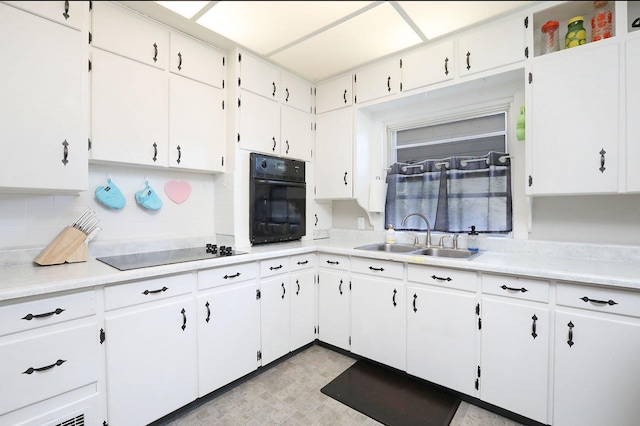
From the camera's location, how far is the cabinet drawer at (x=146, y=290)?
1464 millimetres

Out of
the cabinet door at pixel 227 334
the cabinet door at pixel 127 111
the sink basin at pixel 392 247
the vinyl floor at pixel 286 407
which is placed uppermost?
the cabinet door at pixel 127 111

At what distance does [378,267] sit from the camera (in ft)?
7.13

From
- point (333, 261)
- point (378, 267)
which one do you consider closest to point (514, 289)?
point (378, 267)

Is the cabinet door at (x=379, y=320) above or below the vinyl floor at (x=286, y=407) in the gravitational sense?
above

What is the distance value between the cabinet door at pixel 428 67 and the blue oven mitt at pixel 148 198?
2029mm

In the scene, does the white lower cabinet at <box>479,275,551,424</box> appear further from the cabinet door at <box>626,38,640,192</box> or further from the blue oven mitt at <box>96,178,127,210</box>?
the blue oven mitt at <box>96,178,127,210</box>

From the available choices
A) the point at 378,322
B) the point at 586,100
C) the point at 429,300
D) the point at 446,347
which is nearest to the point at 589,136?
the point at 586,100

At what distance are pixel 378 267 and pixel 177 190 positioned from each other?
1.62 meters

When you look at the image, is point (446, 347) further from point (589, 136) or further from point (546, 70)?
point (546, 70)

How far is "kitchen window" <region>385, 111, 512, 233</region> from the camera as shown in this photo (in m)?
2.22

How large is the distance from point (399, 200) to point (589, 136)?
1.35m

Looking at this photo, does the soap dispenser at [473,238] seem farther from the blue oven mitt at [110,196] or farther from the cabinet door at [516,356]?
the blue oven mitt at [110,196]

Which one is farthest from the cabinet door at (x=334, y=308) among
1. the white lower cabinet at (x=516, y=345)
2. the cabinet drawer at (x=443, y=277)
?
the white lower cabinet at (x=516, y=345)

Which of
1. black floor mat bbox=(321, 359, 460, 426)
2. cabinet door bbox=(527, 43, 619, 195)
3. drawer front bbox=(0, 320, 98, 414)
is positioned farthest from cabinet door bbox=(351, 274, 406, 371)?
drawer front bbox=(0, 320, 98, 414)
